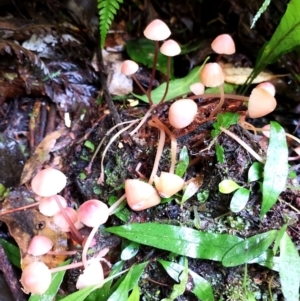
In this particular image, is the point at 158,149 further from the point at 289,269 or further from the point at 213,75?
the point at 289,269

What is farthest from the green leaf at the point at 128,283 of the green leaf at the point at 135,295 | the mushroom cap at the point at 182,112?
the mushroom cap at the point at 182,112

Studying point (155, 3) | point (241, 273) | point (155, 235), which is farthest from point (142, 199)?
point (155, 3)

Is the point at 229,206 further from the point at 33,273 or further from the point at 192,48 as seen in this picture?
the point at 192,48

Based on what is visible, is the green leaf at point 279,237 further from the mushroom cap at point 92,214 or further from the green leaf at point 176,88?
the green leaf at point 176,88

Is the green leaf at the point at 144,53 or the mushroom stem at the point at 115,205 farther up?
the green leaf at the point at 144,53

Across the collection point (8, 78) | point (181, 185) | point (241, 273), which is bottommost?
point (241, 273)
